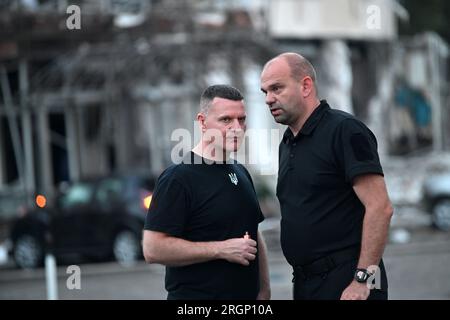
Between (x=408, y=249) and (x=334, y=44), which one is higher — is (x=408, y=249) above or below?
below

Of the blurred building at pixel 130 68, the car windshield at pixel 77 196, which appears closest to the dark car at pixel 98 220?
the car windshield at pixel 77 196

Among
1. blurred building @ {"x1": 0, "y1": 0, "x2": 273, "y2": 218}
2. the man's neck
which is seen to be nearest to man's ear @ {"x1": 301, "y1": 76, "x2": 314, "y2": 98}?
the man's neck

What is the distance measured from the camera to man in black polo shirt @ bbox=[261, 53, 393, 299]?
4660 mm

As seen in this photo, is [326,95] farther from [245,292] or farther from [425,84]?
[245,292]

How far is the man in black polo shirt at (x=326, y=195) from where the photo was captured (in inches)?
183

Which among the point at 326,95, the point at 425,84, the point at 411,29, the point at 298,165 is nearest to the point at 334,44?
the point at 326,95

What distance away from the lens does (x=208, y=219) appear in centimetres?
475

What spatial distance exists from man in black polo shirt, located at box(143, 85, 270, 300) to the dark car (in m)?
11.6

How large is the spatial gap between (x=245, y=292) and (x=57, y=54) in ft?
69.1

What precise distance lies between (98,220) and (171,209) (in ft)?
40.9

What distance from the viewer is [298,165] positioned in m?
4.92

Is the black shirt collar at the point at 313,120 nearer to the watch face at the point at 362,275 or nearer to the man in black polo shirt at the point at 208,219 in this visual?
the man in black polo shirt at the point at 208,219

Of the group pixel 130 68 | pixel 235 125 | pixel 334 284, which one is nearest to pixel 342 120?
→ pixel 235 125

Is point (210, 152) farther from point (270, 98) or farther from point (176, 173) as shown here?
point (270, 98)
